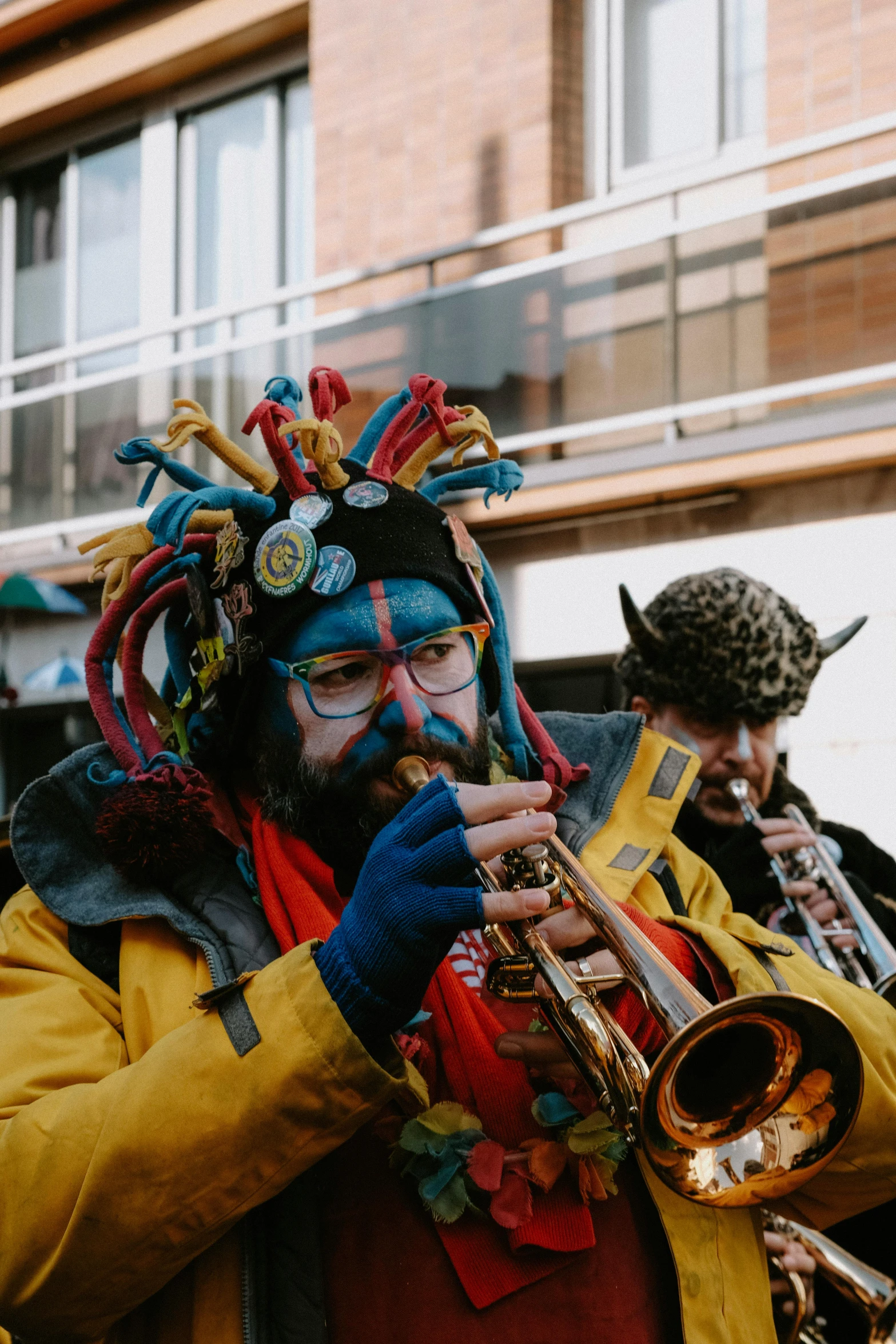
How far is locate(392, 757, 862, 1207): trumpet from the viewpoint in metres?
1.80

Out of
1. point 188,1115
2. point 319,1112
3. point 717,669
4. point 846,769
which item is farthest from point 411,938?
point 846,769

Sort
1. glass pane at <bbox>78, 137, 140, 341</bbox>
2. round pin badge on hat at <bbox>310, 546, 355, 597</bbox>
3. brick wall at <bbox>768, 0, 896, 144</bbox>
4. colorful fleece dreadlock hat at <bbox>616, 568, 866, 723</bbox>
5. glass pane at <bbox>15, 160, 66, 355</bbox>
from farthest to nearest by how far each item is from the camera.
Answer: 1. glass pane at <bbox>15, 160, 66, 355</bbox>
2. glass pane at <bbox>78, 137, 140, 341</bbox>
3. brick wall at <bbox>768, 0, 896, 144</bbox>
4. colorful fleece dreadlock hat at <bbox>616, 568, 866, 723</bbox>
5. round pin badge on hat at <bbox>310, 546, 355, 597</bbox>

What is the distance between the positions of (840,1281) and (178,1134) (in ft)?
3.81

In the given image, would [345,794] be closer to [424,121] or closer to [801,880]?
[801,880]

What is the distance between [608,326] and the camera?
27.3ft

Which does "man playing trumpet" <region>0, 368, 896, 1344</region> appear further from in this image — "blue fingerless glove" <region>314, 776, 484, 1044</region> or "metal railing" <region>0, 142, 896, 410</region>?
"metal railing" <region>0, 142, 896, 410</region>

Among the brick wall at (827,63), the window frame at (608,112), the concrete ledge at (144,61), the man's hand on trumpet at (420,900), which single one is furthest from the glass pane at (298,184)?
the man's hand on trumpet at (420,900)

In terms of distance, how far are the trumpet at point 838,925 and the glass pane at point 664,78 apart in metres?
6.61

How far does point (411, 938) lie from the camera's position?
1.75m

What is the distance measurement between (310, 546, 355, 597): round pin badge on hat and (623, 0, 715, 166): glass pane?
720 cm

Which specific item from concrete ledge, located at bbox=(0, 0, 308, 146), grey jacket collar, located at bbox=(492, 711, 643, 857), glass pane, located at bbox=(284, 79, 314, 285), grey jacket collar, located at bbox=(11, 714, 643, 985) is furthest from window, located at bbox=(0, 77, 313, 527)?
grey jacket collar, located at bbox=(11, 714, 643, 985)

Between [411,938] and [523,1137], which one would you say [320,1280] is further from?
[411,938]

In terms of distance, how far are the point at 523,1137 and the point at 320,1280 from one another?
14.4 inches

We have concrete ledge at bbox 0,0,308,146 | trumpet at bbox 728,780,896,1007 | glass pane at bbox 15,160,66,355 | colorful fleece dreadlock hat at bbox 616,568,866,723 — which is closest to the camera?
trumpet at bbox 728,780,896,1007
